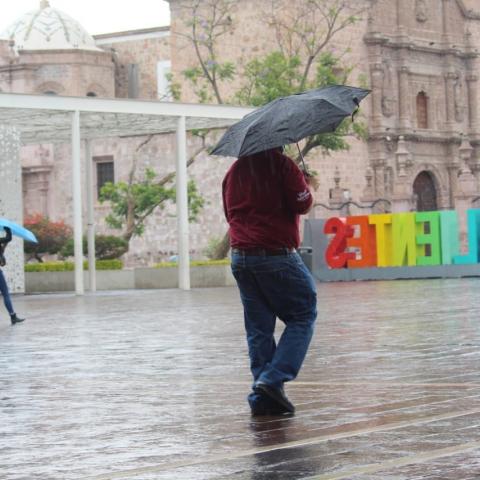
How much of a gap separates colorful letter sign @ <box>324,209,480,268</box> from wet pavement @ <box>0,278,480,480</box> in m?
19.4

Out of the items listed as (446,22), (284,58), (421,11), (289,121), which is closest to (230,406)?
(289,121)

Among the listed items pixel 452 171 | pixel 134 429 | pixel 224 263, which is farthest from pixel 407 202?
pixel 134 429

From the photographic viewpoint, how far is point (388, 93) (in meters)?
59.3

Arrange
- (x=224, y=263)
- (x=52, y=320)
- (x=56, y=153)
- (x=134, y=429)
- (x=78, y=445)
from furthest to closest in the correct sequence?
(x=56, y=153)
(x=224, y=263)
(x=52, y=320)
(x=134, y=429)
(x=78, y=445)

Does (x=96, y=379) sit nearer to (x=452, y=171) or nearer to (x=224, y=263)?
(x=224, y=263)

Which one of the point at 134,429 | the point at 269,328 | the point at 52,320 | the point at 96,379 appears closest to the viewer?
the point at 134,429

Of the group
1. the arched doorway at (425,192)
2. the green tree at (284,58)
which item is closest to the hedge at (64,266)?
the green tree at (284,58)

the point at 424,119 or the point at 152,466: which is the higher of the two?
the point at 424,119

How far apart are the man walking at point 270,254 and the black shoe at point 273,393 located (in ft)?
0.67

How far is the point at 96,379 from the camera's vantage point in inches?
418

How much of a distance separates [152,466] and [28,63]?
5674 cm

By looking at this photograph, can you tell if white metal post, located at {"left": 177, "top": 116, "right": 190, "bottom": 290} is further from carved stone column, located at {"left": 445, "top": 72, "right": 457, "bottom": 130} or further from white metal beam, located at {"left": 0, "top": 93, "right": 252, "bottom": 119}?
carved stone column, located at {"left": 445, "top": 72, "right": 457, "bottom": 130}

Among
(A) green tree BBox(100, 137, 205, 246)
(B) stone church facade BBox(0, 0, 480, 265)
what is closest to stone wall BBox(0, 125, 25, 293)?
(A) green tree BBox(100, 137, 205, 246)

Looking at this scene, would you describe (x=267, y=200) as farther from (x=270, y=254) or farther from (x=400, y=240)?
(x=400, y=240)
